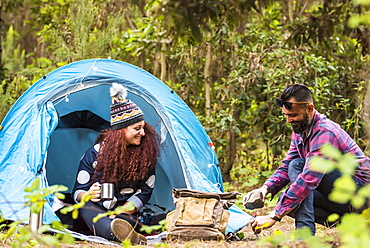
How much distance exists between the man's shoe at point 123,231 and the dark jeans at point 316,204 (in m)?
0.94

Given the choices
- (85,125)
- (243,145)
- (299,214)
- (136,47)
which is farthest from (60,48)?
(299,214)

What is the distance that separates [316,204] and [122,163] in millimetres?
1283

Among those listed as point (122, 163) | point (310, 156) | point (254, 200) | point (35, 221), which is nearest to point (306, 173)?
point (310, 156)

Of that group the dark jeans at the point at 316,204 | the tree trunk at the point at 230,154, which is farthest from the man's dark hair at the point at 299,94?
the tree trunk at the point at 230,154

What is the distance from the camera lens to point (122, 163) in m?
3.34

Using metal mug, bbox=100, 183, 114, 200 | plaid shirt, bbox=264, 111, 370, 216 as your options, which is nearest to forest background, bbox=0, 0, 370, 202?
plaid shirt, bbox=264, 111, 370, 216

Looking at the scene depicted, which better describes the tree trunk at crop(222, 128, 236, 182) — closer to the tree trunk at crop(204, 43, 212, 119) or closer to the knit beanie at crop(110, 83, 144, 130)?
the tree trunk at crop(204, 43, 212, 119)

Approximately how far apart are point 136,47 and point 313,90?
7.06 feet

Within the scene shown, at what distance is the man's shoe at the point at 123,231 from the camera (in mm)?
2928

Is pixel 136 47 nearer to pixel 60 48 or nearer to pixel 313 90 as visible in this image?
pixel 60 48

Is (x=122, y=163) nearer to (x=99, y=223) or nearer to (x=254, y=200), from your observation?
(x=99, y=223)

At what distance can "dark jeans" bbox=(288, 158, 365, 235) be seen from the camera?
2.81 m

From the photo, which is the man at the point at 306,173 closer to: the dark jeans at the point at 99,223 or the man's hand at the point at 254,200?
the man's hand at the point at 254,200

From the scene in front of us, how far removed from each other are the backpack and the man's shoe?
21 cm
